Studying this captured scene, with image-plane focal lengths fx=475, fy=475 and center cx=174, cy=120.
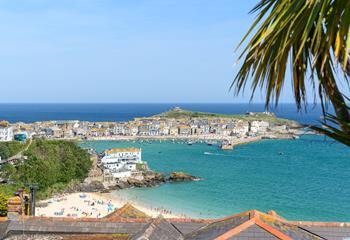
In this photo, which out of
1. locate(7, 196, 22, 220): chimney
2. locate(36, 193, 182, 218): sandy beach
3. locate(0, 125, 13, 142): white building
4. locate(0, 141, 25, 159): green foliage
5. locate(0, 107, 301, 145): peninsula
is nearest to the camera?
locate(7, 196, 22, 220): chimney

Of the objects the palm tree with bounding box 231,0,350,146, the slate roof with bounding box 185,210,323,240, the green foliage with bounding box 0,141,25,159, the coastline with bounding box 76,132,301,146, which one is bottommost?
the coastline with bounding box 76,132,301,146

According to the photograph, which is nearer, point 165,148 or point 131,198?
point 131,198

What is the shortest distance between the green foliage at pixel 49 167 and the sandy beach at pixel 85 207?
2.62m

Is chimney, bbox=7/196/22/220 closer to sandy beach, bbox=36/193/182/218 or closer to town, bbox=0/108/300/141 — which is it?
sandy beach, bbox=36/193/182/218

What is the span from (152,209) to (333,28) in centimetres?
4432

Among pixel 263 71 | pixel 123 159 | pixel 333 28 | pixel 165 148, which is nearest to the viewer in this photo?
pixel 333 28

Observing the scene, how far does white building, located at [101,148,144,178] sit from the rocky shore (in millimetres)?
2339

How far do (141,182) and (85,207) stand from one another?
1482 cm

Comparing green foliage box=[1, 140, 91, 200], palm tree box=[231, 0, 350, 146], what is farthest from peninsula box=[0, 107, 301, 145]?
palm tree box=[231, 0, 350, 146]

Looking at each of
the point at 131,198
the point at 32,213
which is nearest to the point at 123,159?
the point at 131,198

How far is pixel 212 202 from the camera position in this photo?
1928 inches

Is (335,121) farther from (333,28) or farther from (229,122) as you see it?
(229,122)

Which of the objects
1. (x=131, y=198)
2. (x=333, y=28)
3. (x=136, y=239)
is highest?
(x=333, y=28)

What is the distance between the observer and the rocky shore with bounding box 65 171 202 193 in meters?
56.5
